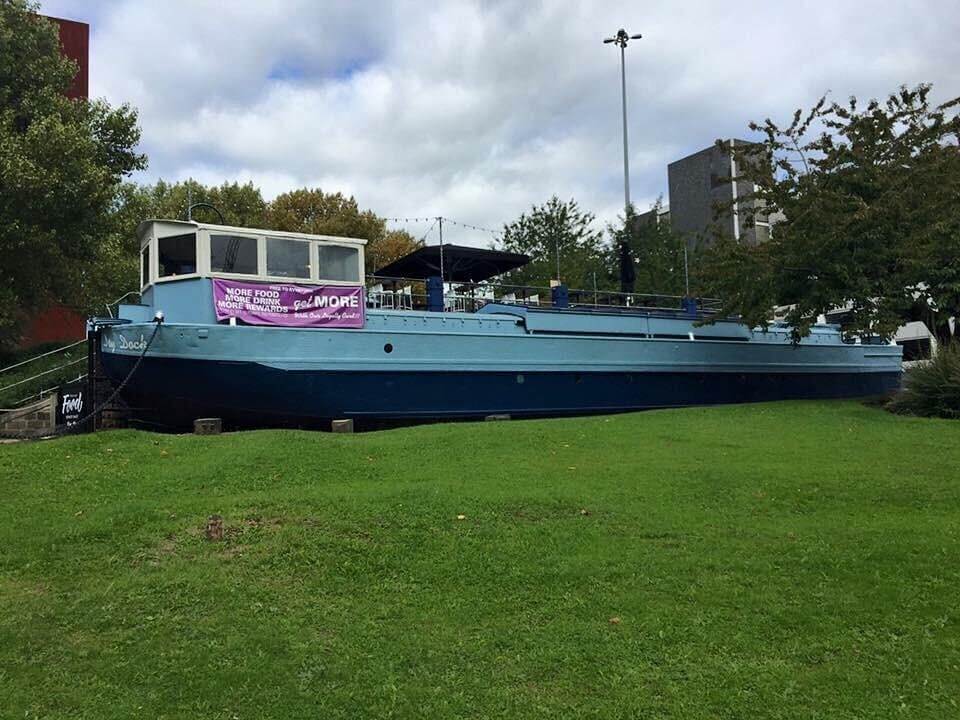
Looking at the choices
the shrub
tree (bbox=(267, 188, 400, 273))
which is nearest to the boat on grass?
the shrub

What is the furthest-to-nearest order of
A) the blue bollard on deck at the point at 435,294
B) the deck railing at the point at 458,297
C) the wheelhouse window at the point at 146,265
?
the blue bollard on deck at the point at 435,294 < the deck railing at the point at 458,297 < the wheelhouse window at the point at 146,265

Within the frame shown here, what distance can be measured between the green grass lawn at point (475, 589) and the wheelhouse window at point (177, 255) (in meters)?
5.43

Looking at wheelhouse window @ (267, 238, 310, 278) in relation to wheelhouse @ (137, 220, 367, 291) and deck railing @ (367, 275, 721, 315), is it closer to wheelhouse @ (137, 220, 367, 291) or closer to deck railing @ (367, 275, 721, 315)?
Answer: wheelhouse @ (137, 220, 367, 291)

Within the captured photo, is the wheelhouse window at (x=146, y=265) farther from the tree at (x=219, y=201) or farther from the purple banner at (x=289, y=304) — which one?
the tree at (x=219, y=201)

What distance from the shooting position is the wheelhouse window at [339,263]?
1443 centimetres

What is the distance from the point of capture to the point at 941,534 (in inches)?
241

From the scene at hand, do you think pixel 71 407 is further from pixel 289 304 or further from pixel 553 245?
pixel 553 245

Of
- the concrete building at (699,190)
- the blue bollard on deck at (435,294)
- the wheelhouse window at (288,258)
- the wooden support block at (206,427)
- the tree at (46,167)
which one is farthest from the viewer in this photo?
the concrete building at (699,190)

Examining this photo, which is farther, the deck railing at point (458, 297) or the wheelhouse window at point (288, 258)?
the deck railing at point (458, 297)

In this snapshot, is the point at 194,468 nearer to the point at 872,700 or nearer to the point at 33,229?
the point at 872,700

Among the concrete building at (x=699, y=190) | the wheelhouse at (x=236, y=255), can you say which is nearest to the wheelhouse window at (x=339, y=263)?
the wheelhouse at (x=236, y=255)

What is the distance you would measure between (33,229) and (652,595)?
699 inches

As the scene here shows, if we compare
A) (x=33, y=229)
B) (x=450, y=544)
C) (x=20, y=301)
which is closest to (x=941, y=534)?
(x=450, y=544)

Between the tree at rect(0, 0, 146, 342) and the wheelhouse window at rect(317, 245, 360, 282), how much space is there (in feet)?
24.9
